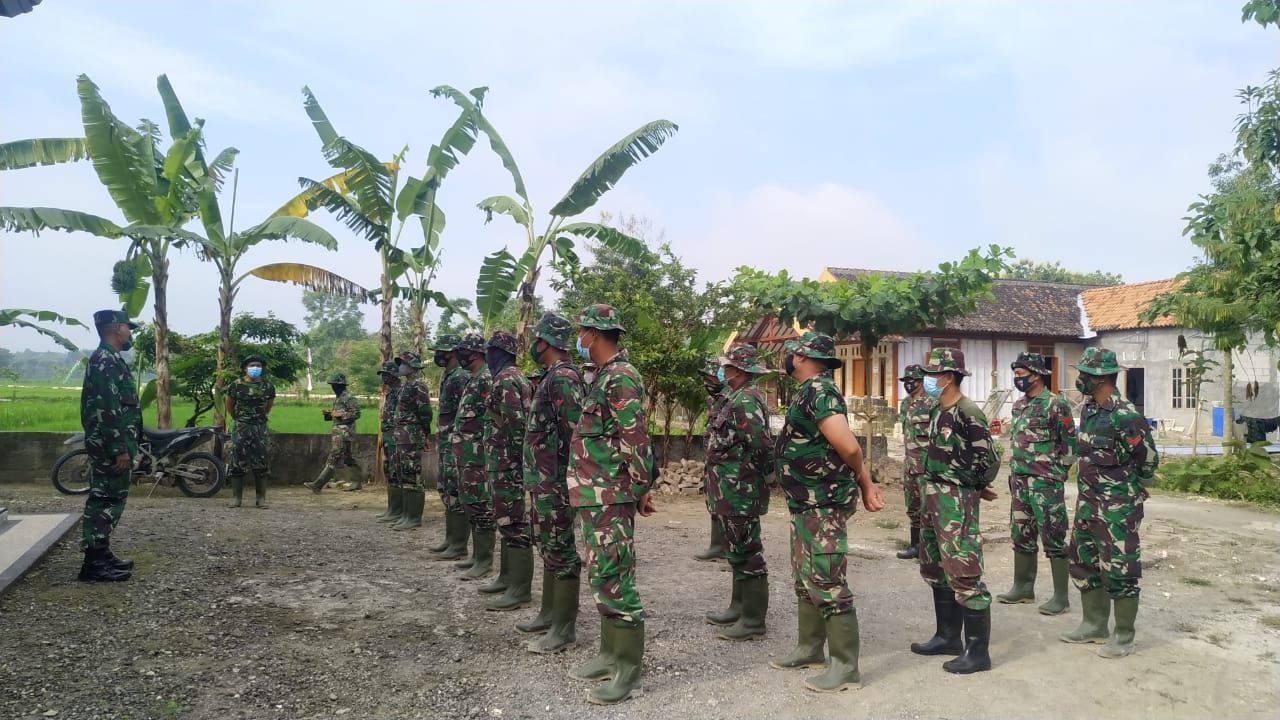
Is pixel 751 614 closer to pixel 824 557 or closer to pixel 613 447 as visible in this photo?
pixel 824 557

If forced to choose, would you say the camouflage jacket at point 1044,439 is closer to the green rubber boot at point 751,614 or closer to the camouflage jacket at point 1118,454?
the camouflage jacket at point 1118,454

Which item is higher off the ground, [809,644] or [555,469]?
[555,469]

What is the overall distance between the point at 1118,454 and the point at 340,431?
9.07 metres

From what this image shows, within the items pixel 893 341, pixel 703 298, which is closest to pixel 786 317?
pixel 703 298

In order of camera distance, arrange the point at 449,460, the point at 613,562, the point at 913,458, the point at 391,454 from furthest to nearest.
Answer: the point at 391,454
the point at 449,460
the point at 913,458
the point at 613,562

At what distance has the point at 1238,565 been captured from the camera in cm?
725

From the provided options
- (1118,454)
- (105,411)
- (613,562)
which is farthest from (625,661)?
(105,411)

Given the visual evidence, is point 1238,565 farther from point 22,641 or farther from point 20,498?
point 20,498

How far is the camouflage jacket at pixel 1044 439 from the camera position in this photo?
5594 mm

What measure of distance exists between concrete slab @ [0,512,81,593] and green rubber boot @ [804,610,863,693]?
505cm

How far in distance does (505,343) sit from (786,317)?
636 cm

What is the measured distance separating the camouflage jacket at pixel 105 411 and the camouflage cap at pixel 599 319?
139 inches

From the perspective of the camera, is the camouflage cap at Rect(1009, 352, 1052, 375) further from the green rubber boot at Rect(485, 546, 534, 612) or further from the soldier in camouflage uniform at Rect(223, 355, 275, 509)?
the soldier in camouflage uniform at Rect(223, 355, 275, 509)

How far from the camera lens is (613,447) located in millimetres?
3930
